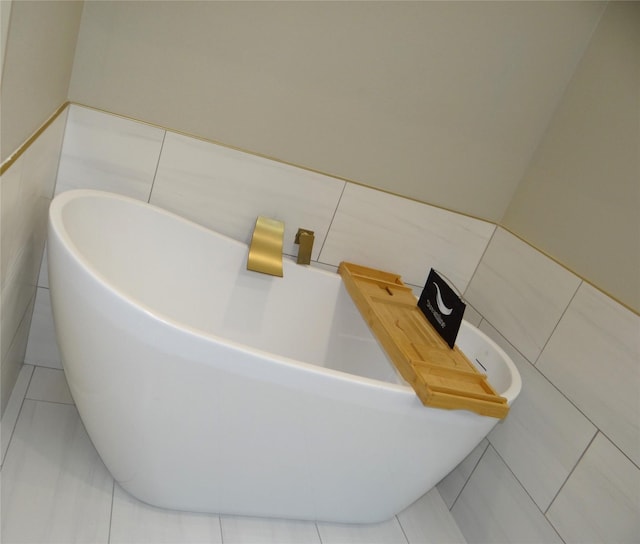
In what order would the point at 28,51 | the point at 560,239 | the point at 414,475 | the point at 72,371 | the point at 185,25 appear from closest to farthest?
the point at 28,51 → the point at 72,371 → the point at 414,475 → the point at 185,25 → the point at 560,239

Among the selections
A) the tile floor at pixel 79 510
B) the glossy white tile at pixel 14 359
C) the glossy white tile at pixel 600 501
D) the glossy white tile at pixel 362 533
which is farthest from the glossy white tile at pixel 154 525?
the glossy white tile at pixel 600 501

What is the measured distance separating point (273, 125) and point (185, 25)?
1.35ft

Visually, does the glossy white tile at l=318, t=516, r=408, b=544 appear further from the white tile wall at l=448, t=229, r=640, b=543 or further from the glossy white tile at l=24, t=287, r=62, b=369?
the glossy white tile at l=24, t=287, r=62, b=369

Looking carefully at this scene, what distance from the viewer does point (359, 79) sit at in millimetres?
2029

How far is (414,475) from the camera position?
1.72 meters

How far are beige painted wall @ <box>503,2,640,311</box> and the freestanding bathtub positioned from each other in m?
0.41

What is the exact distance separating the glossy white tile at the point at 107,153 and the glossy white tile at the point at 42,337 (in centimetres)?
39

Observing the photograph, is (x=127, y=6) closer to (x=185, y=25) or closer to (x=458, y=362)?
(x=185, y=25)

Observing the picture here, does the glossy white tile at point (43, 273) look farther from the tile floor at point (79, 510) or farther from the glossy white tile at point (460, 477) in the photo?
the glossy white tile at point (460, 477)

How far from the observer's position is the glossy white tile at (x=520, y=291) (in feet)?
6.37

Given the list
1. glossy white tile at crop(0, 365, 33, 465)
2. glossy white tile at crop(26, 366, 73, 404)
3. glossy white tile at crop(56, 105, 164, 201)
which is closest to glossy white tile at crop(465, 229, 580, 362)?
glossy white tile at crop(56, 105, 164, 201)

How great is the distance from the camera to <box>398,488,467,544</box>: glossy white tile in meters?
1.96

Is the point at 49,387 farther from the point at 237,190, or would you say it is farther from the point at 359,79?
the point at 359,79

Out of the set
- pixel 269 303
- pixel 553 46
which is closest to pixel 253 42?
pixel 269 303
